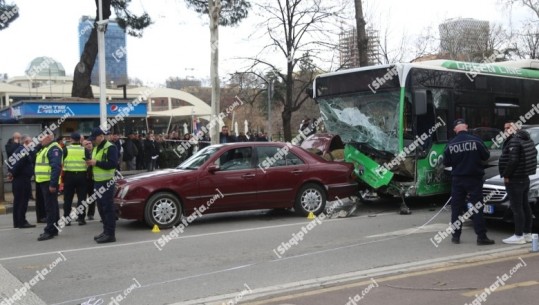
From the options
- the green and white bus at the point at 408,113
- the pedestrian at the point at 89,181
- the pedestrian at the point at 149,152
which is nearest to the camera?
the pedestrian at the point at 89,181

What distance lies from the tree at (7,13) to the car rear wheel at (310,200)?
43.2 ft

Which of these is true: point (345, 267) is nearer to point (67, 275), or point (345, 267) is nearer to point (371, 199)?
point (67, 275)

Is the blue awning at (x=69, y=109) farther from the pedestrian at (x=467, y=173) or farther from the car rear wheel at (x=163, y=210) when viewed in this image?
the pedestrian at (x=467, y=173)

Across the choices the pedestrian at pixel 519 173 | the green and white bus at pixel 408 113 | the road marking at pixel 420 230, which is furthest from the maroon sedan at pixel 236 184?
the pedestrian at pixel 519 173

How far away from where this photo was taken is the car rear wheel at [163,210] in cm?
988

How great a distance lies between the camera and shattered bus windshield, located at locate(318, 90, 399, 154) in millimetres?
Result: 11094

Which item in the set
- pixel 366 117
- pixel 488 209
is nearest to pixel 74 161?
pixel 366 117

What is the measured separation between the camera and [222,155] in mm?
10562

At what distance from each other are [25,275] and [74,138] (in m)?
4.07

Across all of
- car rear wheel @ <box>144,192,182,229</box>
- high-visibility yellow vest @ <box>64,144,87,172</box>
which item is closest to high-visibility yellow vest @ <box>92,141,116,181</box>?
car rear wheel @ <box>144,192,182,229</box>

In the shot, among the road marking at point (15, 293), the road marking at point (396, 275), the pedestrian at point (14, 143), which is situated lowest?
the road marking at point (15, 293)

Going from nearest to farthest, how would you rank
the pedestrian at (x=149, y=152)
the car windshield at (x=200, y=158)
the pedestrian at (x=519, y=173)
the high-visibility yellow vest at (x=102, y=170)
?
1. the pedestrian at (x=519, y=173)
2. the high-visibility yellow vest at (x=102, y=170)
3. the car windshield at (x=200, y=158)
4. the pedestrian at (x=149, y=152)

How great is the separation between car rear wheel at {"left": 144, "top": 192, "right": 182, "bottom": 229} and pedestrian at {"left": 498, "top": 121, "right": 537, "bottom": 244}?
5557 millimetres

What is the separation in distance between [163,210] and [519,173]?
5.94m
